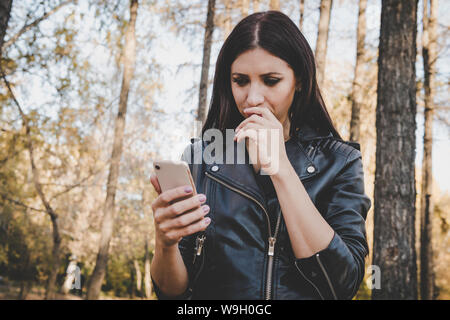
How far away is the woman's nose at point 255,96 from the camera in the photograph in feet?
4.50

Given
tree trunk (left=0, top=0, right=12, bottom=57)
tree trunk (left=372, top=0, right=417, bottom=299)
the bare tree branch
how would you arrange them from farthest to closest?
the bare tree branch → tree trunk (left=372, top=0, right=417, bottom=299) → tree trunk (left=0, top=0, right=12, bottom=57)

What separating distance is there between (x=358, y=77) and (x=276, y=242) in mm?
9213

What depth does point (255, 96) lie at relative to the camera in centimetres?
137

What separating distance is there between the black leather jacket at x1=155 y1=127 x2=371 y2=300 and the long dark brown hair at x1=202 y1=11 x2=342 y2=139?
182mm

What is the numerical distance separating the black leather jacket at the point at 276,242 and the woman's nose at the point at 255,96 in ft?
0.80

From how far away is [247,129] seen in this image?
1189mm

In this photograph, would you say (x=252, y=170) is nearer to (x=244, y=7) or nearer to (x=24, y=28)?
(x=24, y=28)

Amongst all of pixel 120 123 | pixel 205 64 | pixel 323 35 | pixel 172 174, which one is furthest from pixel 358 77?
pixel 172 174

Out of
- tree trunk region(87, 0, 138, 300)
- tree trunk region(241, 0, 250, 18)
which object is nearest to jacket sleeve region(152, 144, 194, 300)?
tree trunk region(87, 0, 138, 300)

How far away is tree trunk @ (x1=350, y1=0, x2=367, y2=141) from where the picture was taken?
29.7ft

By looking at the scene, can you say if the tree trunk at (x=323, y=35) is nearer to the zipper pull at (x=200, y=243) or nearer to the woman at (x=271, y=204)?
the woman at (x=271, y=204)

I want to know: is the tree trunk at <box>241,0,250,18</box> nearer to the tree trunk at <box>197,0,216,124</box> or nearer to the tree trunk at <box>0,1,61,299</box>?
the tree trunk at <box>197,0,216,124</box>
